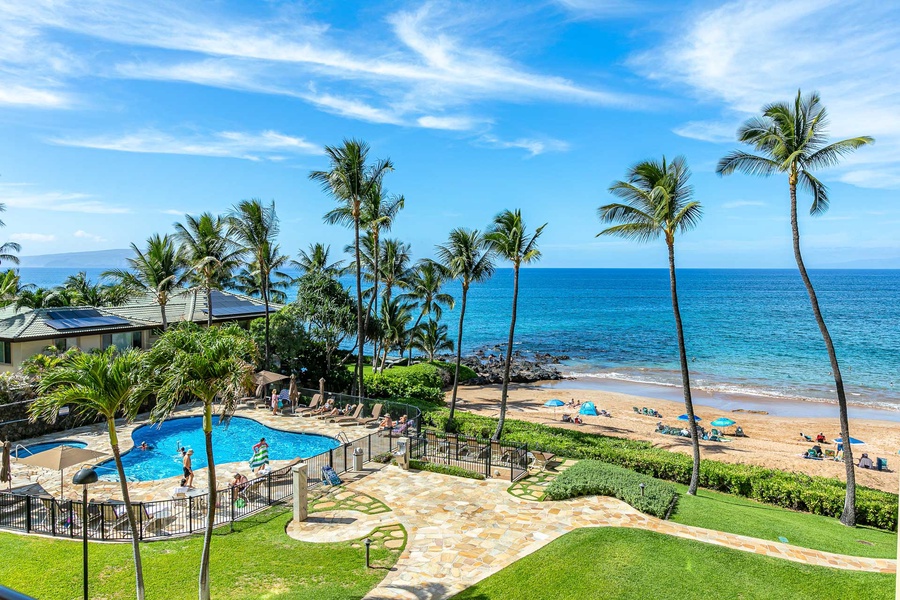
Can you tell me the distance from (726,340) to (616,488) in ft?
229

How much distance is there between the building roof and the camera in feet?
97.3

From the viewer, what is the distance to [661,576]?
12164 millimetres

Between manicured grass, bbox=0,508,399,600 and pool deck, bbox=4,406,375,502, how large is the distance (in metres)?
3.67

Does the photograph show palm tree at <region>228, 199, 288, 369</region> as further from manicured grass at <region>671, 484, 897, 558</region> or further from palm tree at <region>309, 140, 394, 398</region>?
manicured grass at <region>671, 484, 897, 558</region>

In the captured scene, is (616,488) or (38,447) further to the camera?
(38,447)

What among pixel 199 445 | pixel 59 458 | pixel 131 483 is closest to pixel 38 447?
pixel 199 445

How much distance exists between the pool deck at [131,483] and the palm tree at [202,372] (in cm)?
926

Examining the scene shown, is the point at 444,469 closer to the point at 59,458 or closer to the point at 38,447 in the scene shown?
the point at 59,458

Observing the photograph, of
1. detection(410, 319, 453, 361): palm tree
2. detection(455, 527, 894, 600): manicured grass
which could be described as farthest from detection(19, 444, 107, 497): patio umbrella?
detection(410, 319, 453, 361): palm tree

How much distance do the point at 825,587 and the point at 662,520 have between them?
4394mm

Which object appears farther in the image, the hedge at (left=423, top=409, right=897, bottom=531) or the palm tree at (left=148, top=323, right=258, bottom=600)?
the hedge at (left=423, top=409, right=897, bottom=531)

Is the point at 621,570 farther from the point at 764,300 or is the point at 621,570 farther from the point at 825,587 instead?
the point at 764,300

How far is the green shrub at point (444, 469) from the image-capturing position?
1988 cm

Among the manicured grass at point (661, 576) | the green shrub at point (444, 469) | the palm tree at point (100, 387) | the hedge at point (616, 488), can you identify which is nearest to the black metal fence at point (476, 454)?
the green shrub at point (444, 469)
